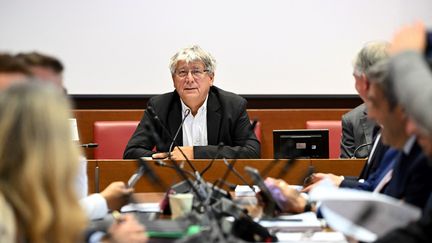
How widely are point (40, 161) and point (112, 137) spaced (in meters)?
3.87

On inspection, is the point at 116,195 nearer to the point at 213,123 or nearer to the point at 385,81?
the point at 385,81

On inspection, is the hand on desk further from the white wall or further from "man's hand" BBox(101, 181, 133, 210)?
the white wall

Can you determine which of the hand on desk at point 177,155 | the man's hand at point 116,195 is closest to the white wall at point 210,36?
the hand on desk at point 177,155

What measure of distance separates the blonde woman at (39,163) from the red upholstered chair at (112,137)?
374 centimetres

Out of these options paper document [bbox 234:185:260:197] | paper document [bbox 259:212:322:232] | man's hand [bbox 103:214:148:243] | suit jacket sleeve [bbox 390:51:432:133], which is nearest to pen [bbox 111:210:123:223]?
man's hand [bbox 103:214:148:243]

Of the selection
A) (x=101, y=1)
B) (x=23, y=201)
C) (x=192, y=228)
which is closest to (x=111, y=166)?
(x=192, y=228)

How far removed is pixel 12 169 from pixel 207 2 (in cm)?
449

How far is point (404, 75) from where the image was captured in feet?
5.96

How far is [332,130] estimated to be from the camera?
5.45 metres

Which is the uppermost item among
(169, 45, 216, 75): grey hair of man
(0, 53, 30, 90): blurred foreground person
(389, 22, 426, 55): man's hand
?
(389, 22, 426, 55): man's hand

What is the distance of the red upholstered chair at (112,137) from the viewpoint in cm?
532

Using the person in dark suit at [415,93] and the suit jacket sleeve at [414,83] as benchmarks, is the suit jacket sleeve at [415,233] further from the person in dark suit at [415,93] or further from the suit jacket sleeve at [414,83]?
the suit jacket sleeve at [414,83]

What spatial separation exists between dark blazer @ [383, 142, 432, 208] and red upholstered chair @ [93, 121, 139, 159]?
3288 millimetres

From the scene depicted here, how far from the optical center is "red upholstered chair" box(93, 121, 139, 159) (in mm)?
5324
